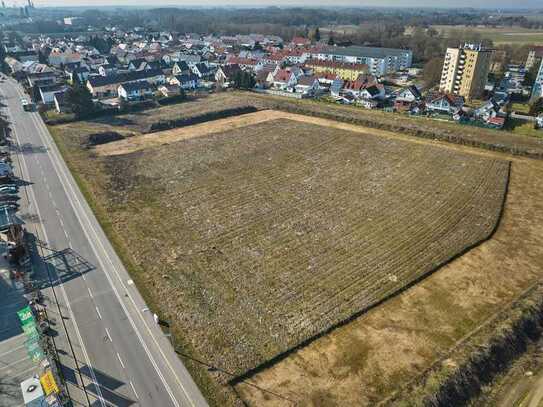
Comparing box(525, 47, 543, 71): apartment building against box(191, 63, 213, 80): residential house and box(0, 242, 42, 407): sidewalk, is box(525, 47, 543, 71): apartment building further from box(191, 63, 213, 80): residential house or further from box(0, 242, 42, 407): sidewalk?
box(0, 242, 42, 407): sidewalk

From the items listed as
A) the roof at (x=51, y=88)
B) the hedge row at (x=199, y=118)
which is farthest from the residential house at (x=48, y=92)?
the hedge row at (x=199, y=118)

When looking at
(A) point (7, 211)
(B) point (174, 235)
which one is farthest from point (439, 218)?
(A) point (7, 211)

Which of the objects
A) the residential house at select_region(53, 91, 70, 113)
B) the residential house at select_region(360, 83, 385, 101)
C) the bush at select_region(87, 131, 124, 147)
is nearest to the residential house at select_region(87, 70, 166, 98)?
the residential house at select_region(53, 91, 70, 113)

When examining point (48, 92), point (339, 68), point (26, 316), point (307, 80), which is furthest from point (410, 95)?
point (26, 316)

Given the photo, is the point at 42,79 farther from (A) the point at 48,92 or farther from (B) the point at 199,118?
(B) the point at 199,118

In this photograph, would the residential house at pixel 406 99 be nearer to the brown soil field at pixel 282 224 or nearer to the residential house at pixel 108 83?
the brown soil field at pixel 282 224

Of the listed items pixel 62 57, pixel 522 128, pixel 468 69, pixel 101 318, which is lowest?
pixel 101 318

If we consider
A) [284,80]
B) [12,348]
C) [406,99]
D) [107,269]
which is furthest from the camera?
[284,80]

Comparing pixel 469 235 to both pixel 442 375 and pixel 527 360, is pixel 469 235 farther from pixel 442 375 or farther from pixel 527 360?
pixel 442 375
